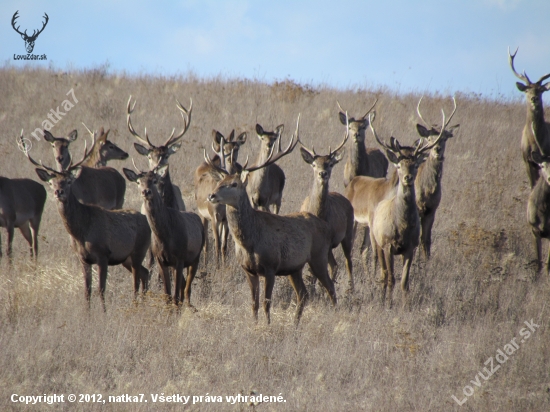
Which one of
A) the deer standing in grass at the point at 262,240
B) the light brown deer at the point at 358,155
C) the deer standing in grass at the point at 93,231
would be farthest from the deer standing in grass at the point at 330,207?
the light brown deer at the point at 358,155

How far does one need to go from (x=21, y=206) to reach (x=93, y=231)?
314 cm

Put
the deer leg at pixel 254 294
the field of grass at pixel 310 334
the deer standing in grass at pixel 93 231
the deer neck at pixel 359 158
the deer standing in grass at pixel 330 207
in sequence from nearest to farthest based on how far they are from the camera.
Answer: the field of grass at pixel 310 334 → the deer leg at pixel 254 294 → the deer standing in grass at pixel 93 231 → the deer standing in grass at pixel 330 207 → the deer neck at pixel 359 158

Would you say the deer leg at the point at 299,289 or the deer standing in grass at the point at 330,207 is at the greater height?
the deer standing in grass at the point at 330,207

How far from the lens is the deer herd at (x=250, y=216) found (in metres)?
7.71

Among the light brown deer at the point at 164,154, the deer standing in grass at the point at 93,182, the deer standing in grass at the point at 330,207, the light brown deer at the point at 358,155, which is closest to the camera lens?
the deer standing in grass at the point at 330,207

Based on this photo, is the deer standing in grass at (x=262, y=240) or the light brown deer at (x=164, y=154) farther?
the light brown deer at (x=164, y=154)

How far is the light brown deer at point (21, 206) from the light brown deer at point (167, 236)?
3089 millimetres

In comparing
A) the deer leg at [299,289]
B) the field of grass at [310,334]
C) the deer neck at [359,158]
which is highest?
the deer neck at [359,158]

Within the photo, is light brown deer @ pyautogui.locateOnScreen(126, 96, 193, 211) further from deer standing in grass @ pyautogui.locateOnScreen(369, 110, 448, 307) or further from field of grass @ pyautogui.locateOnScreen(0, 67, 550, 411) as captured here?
deer standing in grass @ pyautogui.locateOnScreen(369, 110, 448, 307)

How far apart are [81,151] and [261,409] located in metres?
13.2

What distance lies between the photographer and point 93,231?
7961 millimetres

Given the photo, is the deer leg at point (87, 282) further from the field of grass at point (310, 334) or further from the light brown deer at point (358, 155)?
the light brown deer at point (358, 155)

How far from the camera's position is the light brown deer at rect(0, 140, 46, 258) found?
10.2 m

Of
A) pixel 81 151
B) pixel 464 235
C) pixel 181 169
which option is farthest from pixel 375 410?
pixel 81 151
